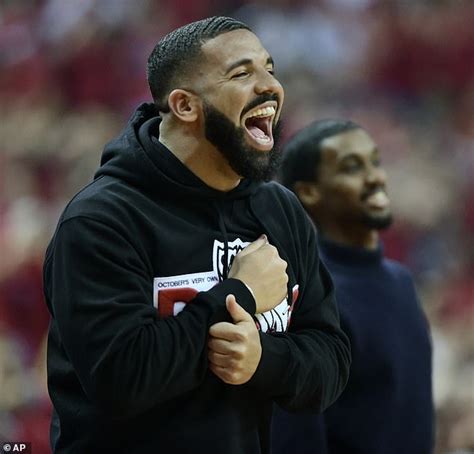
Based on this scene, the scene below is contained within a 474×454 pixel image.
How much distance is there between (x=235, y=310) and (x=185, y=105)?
41 cm

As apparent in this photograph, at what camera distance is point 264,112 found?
204cm

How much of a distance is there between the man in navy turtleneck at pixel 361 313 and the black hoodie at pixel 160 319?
0.76 m

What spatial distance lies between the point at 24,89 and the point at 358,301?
322 centimetres

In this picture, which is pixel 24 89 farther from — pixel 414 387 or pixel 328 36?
pixel 414 387

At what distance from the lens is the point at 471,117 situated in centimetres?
581

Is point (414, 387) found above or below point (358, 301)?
below

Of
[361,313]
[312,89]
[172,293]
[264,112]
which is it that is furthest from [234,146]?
[312,89]

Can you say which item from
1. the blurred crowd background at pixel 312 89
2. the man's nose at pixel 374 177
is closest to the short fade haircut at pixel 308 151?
the man's nose at pixel 374 177

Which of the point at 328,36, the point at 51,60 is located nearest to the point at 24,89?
the point at 51,60

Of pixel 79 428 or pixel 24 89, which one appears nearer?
pixel 79 428

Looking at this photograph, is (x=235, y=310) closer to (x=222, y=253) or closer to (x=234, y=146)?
(x=222, y=253)

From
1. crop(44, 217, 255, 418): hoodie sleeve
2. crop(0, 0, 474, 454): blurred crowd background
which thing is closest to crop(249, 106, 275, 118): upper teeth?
crop(44, 217, 255, 418): hoodie sleeve

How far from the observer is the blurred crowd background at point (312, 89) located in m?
5.41

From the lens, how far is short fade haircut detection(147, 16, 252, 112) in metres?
2.01
